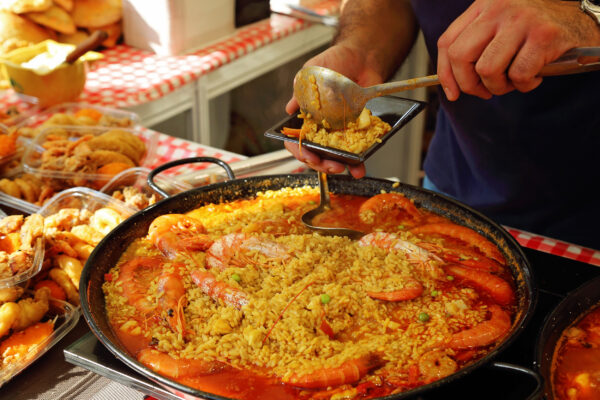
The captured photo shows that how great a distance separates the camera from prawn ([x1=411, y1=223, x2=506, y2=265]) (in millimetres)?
1680

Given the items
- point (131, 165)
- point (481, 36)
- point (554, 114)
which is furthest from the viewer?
point (131, 165)

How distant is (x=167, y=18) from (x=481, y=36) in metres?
2.71

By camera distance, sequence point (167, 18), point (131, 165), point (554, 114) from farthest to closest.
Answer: point (167, 18), point (131, 165), point (554, 114)

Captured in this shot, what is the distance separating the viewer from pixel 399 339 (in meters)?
1.38

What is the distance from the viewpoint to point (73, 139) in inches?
98.9

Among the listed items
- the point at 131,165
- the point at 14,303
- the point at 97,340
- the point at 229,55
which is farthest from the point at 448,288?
the point at 229,55

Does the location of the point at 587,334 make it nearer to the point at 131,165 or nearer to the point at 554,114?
the point at 554,114

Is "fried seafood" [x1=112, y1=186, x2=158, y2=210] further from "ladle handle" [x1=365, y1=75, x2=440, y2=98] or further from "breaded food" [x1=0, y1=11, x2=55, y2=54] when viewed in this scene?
"breaded food" [x1=0, y1=11, x2=55, y2=54]

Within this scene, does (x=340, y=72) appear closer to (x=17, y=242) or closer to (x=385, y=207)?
(x=385, y=207)

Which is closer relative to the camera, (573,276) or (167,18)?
(573,276)

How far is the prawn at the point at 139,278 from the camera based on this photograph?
151 cm

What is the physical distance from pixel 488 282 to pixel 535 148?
892 millimetres

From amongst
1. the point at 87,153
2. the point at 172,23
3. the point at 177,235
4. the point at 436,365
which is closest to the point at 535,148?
the point at 436,365

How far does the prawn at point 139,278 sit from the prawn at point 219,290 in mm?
136
